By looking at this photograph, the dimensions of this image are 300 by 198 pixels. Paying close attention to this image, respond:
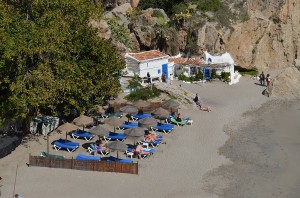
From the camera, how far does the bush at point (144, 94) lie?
1806 inches

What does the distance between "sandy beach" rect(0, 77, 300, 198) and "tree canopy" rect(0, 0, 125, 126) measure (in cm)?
355

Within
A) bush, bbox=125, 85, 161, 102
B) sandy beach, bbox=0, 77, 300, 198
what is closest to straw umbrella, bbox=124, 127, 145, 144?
sandy beach, bbox=0, 77, 300, 198

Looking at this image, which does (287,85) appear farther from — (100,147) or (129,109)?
(100,147)

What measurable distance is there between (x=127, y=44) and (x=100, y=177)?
95.0ft

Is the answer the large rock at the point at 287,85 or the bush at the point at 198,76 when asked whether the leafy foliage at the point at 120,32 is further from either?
the large rock at the point at 287,85

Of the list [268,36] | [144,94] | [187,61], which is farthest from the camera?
[268,36]

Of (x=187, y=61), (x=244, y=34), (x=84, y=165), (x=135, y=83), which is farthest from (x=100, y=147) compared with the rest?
(x=244, y=34)

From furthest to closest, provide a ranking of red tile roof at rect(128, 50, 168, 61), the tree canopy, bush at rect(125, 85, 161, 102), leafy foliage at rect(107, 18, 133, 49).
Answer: leafy foliage at rect(107, 18, 133, 49) < red tile roof at rect(128, 50, 168, 61) < bush at rect(125, 85, 161, 102) < the tree canopy

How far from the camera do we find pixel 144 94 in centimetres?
4609

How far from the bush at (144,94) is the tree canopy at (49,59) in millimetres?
5096

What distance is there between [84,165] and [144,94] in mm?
15476

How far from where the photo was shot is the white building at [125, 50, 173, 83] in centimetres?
5238

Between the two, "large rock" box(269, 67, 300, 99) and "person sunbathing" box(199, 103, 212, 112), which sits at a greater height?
"large rock" box(269, 67, 300, 99)

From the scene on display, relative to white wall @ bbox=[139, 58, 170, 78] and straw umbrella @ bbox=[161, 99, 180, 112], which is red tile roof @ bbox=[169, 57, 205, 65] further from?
straw umbrella @ bbox=[161, 99, 180, 112]
